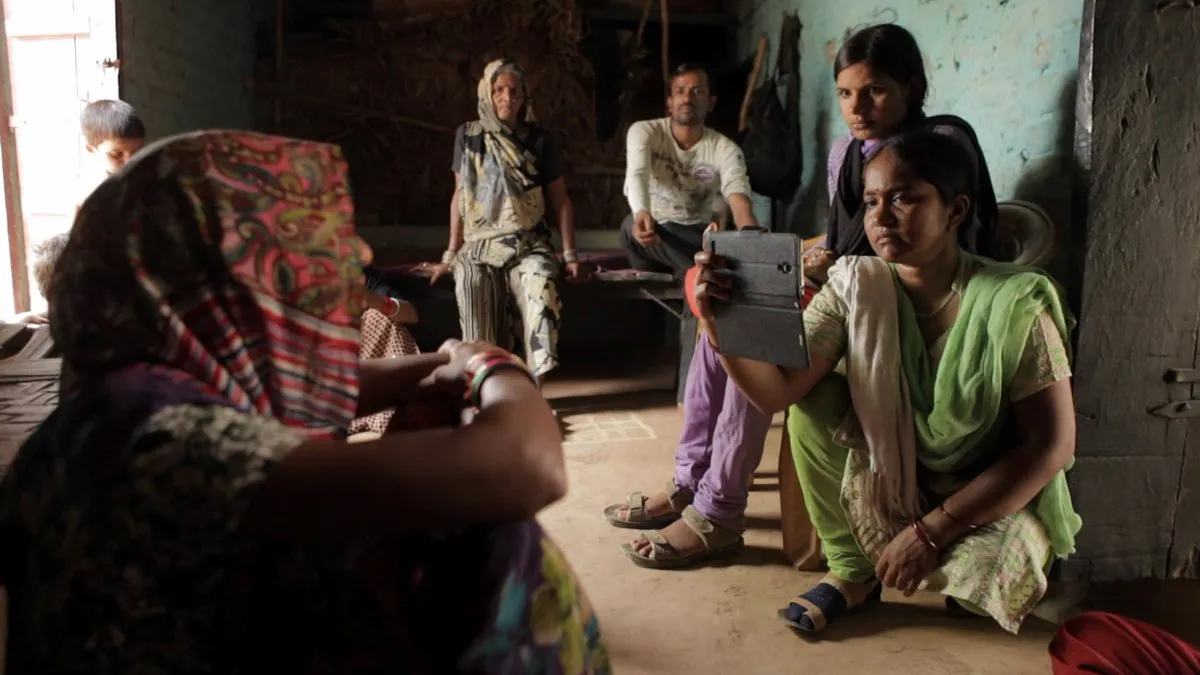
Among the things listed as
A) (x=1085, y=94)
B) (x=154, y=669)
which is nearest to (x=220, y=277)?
(x=154, y=669)

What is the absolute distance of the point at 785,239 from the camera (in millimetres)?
1463

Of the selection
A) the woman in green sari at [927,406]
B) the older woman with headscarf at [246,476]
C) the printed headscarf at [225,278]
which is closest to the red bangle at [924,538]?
the woman in green sari at [927,406]

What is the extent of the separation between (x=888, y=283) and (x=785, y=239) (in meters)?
0.28

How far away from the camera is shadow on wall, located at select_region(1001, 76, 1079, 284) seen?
6.13ft

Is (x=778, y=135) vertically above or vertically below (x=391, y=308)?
above

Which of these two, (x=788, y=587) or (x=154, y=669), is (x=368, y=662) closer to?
(x=154, y=669)

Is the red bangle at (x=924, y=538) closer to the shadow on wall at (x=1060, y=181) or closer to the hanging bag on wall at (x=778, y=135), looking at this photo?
the shadow on wall at (x=1060, y=181)

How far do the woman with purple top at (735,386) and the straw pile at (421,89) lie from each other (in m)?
3.12

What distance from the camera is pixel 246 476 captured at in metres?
0.63

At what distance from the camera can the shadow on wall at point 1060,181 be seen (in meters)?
1.87

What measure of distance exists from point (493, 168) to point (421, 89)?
179 cm

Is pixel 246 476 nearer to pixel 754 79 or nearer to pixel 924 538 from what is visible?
pixel 924 538

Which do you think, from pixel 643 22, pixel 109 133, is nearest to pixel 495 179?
pixel 109 133

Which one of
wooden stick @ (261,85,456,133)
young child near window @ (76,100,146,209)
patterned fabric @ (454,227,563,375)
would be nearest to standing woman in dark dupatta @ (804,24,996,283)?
patterned fabric @ (454,227,563,375)
